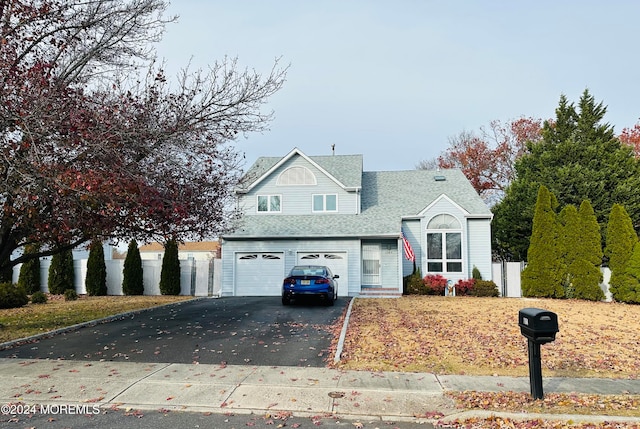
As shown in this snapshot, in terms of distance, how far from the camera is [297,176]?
24000 mm

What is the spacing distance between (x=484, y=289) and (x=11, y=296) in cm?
1973

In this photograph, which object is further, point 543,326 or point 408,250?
point 408,250

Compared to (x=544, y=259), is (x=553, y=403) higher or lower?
lower

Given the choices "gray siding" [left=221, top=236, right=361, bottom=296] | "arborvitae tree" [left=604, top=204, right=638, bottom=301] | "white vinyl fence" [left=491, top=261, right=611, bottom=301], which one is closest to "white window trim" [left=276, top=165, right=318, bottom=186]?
"gray siding" [left=221, top=236, right=361, bottom=296]

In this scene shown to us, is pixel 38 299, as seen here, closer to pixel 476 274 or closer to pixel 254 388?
pixel 254 388

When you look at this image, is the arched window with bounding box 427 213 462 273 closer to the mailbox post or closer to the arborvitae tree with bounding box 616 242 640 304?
the arborvitae tree with bounding box 616 242 640 304

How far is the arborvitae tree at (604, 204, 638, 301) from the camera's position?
64.3 ft

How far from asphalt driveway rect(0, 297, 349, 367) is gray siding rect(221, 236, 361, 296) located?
260 inches

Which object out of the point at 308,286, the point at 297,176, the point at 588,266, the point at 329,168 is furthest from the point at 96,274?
the point at 588,266

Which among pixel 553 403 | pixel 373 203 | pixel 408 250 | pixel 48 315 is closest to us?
pixel 553 403

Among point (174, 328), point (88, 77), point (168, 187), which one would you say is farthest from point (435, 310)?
point (88, 77)

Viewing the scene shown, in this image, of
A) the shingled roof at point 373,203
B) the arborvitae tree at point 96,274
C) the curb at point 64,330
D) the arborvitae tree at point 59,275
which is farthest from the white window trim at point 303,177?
the arborvitae tree at point 59,275

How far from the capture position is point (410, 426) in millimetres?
5430

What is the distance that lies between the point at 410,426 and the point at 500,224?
23.1 meters
